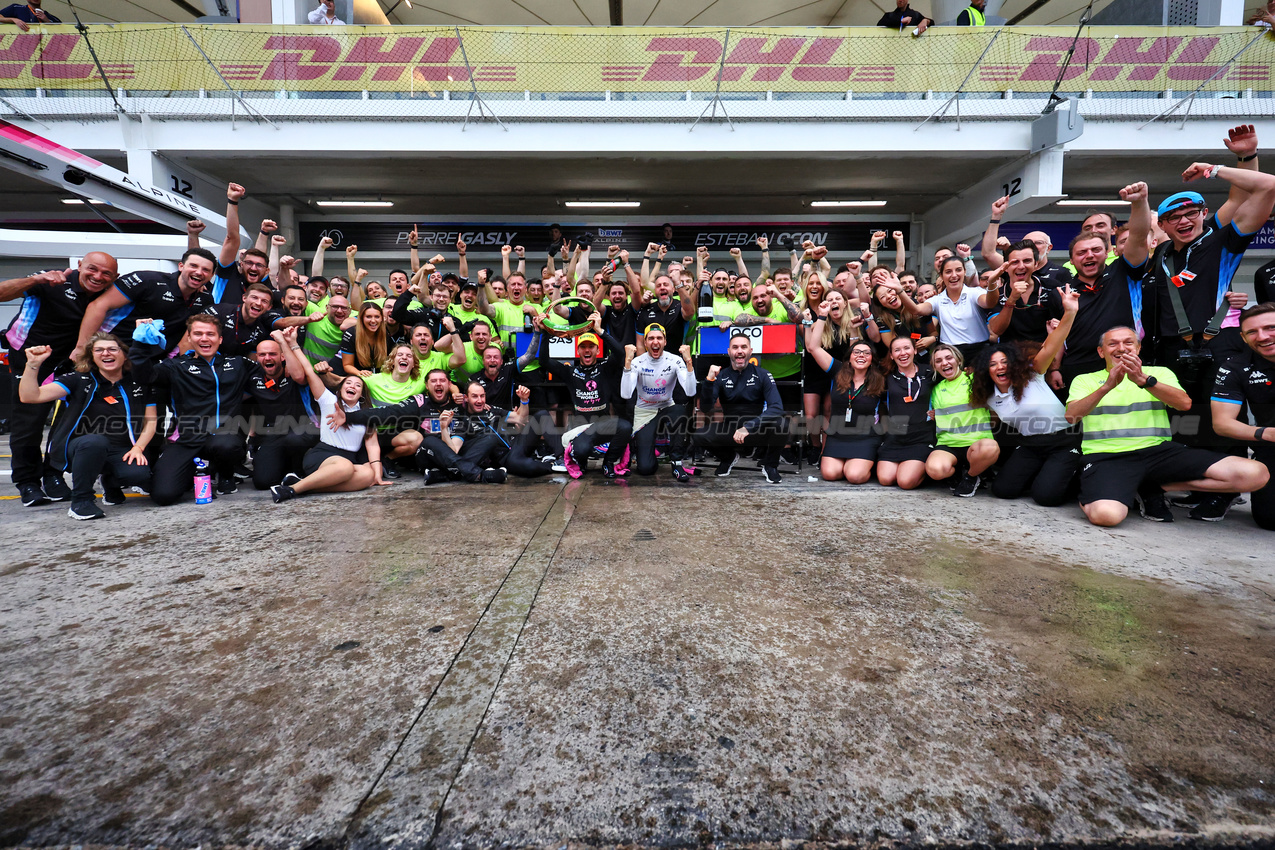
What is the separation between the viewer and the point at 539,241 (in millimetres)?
13359

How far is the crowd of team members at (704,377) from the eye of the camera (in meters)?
3.80

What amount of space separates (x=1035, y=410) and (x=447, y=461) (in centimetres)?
479

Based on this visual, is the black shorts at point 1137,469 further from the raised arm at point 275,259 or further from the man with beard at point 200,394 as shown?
the raised arm at point 275,259

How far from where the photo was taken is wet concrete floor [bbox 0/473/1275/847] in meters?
1.33

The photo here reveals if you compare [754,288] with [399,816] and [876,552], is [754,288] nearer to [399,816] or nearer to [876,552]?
[876,552]

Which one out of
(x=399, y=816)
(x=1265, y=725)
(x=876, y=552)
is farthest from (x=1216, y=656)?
(x=399, y=816)

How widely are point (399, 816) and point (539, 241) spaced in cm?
1320

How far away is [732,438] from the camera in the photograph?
5.45 metres

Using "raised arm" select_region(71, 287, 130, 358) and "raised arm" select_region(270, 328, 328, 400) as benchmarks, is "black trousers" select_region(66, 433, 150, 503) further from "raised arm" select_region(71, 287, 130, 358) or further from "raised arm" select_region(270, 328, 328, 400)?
"raised arm" select_region(270, 328, 328, 400)

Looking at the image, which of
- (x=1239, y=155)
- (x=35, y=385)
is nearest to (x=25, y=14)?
(x=35, y=385)

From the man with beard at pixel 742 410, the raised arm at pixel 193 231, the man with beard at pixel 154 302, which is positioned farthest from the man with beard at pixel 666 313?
the raised arm at pixel 193 231

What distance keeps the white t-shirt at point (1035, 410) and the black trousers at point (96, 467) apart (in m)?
6.54

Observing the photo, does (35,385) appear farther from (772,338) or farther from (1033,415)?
(1033,415)

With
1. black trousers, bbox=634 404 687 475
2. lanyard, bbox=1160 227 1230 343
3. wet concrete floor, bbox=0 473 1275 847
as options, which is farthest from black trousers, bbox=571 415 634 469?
lanyard, bbox=1160 227 1230 343
